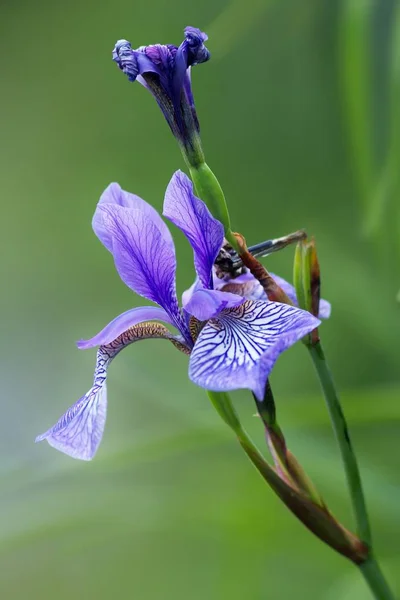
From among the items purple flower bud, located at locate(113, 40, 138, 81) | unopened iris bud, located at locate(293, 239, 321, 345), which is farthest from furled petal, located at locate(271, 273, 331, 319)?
purple flower bud, located at locate(113, 40, 138, 81)

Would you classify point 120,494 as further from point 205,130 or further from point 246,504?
point 205,130

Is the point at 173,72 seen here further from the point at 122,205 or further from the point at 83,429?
the point at 83,429

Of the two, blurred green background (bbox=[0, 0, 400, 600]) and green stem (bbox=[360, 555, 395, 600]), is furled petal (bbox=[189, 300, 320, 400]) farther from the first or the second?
blurred green background (bbox=[0, 0, 400, 600])

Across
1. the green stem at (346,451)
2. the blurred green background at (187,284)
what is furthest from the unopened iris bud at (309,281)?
the blurred green background at (187,284)

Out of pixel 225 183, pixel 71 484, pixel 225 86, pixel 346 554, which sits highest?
pixel 225 86

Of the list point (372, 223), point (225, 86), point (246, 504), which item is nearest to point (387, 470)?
point (246, 504)

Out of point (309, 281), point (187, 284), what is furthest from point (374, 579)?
point (187, 284)

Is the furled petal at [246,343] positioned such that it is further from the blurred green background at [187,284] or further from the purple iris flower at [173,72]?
the blurred green background at [187,284]
